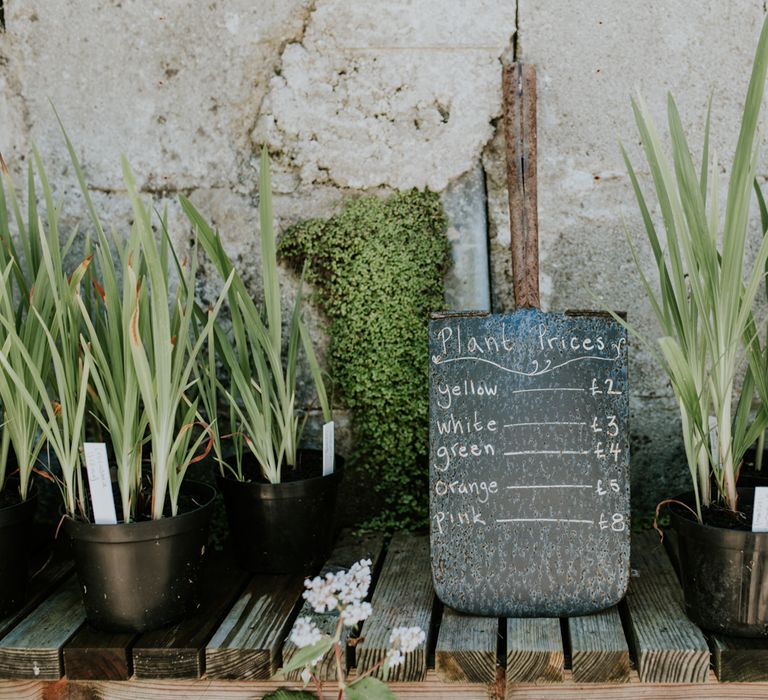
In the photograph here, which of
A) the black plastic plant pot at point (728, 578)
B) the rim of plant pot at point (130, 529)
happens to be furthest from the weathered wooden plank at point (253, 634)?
the black plastic plant pot at point (728, 578)

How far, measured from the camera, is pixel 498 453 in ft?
4.58

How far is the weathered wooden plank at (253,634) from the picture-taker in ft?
4.01

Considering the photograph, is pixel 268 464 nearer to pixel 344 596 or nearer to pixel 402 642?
pixel 344 596

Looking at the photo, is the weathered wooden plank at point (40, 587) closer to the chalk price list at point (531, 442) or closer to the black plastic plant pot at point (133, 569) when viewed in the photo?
the black plastic plant pot at point (133, 569)

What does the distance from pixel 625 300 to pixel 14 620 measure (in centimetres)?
146

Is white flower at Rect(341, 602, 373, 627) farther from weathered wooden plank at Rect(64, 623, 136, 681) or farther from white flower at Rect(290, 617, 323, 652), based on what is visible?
weathered wooden plank at Rect(64, 623, 136, 681)

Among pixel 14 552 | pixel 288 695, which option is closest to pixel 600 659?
pixel 288 695

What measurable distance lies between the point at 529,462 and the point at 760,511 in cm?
40

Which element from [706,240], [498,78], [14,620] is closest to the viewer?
[706,240]

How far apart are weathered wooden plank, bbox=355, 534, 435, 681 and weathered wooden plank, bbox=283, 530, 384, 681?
3 cm

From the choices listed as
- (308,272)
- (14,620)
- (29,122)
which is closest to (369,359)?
(308,272)

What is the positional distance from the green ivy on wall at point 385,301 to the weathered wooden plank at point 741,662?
0.75 metres

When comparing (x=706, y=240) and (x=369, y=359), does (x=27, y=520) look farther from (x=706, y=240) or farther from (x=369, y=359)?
(x=706, y=240)

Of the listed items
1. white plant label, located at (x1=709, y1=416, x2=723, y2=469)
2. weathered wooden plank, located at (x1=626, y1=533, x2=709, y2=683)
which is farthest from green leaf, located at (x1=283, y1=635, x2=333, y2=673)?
white plant label, located at (x1=709, y1=416, x2=723, y2=469)
